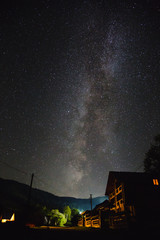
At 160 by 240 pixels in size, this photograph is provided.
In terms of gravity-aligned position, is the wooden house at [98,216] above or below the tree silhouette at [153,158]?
below

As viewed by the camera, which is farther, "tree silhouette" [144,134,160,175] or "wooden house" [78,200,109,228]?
"tree silhouette" [144,134,160,175]

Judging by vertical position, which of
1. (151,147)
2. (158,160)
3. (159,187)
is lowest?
(159,187)

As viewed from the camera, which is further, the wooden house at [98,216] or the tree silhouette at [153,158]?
the tree silhouette at [153,158]

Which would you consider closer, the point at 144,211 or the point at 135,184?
the point at 144,211

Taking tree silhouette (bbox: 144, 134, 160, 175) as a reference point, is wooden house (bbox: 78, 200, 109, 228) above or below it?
below

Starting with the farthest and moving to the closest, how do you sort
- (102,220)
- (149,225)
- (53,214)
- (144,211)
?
(53,214), (144,211), (102,220), (149,225)

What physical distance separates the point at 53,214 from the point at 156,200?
43.9 meters

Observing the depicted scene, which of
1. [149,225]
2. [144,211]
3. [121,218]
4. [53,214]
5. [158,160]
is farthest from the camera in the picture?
[53,214]

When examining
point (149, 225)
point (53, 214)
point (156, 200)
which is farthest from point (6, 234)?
point (53, 214)

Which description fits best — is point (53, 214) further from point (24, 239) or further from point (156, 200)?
point (24, 239)

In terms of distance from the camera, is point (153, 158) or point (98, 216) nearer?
point (98, 216)

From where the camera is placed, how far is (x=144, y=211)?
13703 mm

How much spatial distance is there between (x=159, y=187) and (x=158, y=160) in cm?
1844

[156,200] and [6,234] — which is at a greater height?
[156,200]
